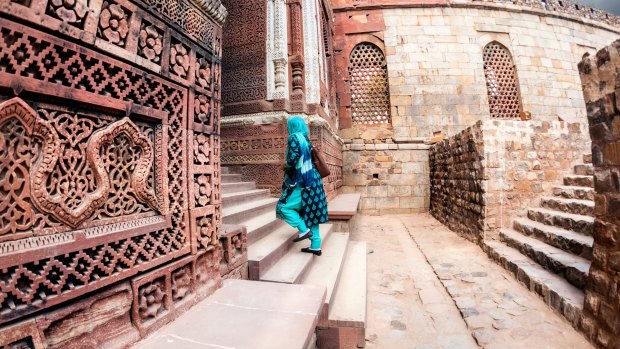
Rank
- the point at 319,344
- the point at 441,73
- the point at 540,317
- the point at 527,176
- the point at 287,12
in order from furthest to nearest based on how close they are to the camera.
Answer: the point at 441,73
the point at 287,12
the point at 527,176
the point at 540,317
the point at 319,344

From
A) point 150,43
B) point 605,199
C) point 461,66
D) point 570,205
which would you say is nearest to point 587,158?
point 570,205

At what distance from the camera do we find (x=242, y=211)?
10.1 ft

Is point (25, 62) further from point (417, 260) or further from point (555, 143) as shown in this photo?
point (555, 143)

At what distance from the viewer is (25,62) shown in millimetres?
980

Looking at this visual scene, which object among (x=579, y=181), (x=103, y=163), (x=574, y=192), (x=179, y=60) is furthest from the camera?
(x=579, y=181)

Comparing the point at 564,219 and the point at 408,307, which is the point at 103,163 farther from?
the point at 564,219

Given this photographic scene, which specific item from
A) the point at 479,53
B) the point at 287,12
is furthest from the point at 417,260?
the point at 479,53

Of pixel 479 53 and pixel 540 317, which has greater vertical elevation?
pixel 479 53

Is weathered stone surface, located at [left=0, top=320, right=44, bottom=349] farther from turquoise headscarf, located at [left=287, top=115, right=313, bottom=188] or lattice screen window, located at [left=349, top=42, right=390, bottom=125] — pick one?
lattice screen window, located at [left=349, top=42, right=390, bottom=125]

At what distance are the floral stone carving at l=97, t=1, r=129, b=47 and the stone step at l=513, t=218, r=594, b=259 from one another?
4.19 m

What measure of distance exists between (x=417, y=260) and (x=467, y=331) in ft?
5.88

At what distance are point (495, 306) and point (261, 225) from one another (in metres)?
2.46

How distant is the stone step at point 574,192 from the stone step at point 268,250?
391 cm

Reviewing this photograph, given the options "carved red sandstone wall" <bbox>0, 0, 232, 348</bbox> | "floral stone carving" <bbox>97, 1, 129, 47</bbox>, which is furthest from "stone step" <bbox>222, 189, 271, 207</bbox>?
"floral stone carving" <bbox>97, 1, 129, 47</bbox>
